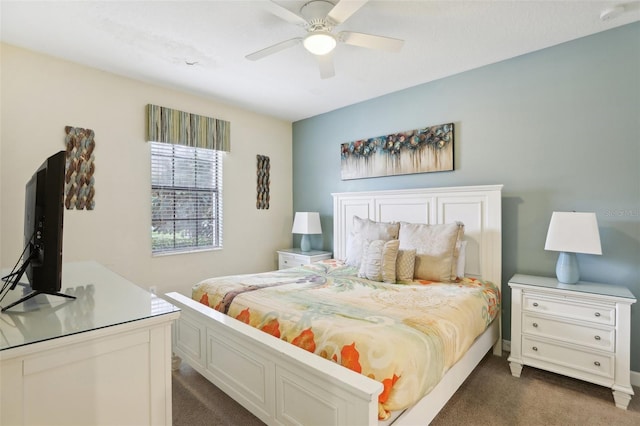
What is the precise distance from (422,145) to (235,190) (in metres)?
2.36

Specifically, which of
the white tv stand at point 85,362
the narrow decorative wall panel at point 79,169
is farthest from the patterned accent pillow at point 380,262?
the narrow decorative wall panel at point 79,169

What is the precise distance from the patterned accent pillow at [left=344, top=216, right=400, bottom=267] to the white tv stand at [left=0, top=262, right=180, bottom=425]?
2068 mm

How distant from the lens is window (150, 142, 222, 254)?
3.44 metres

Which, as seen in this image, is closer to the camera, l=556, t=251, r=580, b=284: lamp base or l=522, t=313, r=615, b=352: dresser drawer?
l=522, t=313, r=615, b=352: dresser drawer

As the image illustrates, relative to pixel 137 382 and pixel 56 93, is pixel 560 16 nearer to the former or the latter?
pixel 137 382

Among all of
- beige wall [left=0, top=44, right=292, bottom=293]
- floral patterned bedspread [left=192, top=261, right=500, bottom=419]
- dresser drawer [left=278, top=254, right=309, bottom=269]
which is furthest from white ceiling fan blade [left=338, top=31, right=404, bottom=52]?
dresser drawer [left=278, top=254, right=309, bottom=269]

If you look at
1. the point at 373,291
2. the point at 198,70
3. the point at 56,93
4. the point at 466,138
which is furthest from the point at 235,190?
the point at 466,138

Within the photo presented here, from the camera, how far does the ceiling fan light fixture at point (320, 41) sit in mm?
2043

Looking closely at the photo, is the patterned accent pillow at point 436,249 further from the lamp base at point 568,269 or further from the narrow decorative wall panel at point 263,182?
the narrow decorative wall panel at point 263,182

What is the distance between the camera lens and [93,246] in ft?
9.72

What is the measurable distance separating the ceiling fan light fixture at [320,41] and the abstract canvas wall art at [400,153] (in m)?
1.66

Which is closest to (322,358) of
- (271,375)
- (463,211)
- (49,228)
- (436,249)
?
(271,375)

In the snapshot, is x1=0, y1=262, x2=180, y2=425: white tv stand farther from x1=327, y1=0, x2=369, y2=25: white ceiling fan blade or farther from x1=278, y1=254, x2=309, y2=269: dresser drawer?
x1=278, y1=254, x2=309, y2=269: dresser drawer

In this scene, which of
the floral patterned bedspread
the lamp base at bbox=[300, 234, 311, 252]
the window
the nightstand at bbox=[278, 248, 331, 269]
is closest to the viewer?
the floral patterned bedspread
